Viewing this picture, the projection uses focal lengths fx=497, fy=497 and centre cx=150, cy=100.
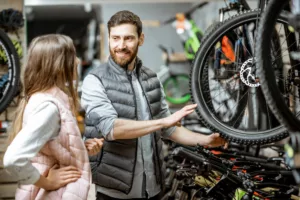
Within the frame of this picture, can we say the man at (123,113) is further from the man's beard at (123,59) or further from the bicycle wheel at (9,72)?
the bicycle wheel at (9,72)

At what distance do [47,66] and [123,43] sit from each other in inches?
25.3

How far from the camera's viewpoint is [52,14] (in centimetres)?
1143

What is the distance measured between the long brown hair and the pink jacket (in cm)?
5

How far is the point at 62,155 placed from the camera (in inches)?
86.9

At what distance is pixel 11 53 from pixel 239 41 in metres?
1.73

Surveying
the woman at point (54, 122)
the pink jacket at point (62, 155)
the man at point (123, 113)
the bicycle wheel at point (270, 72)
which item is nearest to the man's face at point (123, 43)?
the man at point (123, 113)

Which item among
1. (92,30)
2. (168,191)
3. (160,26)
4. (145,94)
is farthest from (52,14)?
(145,94)

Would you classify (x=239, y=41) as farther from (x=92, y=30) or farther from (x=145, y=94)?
(x=92, y=30)

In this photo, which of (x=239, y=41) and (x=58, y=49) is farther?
(x=239, y=41)

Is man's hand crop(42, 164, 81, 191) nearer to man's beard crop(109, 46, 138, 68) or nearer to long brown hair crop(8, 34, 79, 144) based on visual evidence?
long brown hair crop(8, 34, 79, 144)

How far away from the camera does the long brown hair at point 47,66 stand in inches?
86.8

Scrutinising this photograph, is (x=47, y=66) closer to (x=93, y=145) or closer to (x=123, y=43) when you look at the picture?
(x=93, y=145)

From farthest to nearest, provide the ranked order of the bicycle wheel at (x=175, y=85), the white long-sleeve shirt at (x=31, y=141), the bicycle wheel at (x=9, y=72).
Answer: the bicycle wheel at (x=175, y=85) → the bicycle wheel at (x=9, y=72) → the white long-sleeve shirt at (x=31, y=141)

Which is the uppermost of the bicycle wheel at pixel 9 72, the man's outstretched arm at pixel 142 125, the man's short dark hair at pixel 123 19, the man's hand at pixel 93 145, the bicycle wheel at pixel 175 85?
A: the man's short dark hair at pixel 123 19
